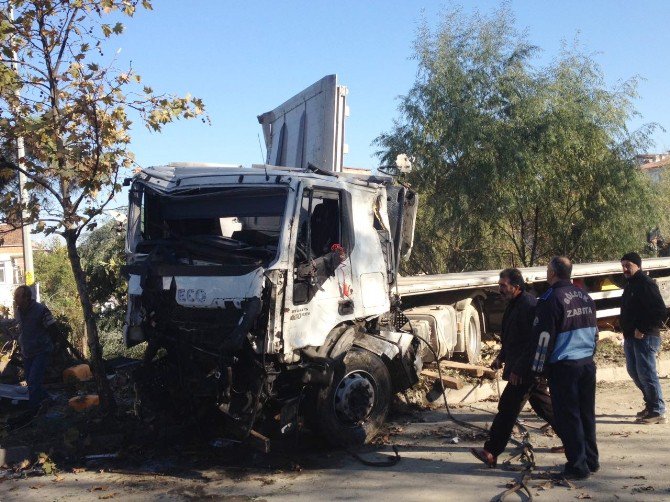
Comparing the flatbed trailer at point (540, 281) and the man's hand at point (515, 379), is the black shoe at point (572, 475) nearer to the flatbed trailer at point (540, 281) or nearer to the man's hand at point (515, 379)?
the man's hand at point (515, 379)

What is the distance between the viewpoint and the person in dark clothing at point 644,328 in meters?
7.07

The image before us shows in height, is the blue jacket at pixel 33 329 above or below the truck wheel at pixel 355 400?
above

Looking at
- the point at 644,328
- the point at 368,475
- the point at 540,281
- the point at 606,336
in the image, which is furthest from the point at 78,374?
the point at 606,336

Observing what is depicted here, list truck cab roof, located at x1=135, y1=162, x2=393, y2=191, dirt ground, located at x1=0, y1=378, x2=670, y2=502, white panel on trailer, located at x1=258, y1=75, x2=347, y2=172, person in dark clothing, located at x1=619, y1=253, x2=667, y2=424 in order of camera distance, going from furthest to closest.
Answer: white panel on trailer, located at x1=258, y1=75, x2=347, y2=172 < person in dark clothing, located at x1=619, y1=253, x2=667, y2=424 < truck cab roof, located at x1=135, y1=162, x2=393, y2=191 < dirt ground, located at x1=0, y1=378, x2=670, y2=502

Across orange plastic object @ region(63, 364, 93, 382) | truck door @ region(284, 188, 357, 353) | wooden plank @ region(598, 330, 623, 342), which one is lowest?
orange plastic object @ region(63, 364, 93, 382)

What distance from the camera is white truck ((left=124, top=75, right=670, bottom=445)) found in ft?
19.2

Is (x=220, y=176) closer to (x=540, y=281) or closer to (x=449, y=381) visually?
(x=449, y=381)

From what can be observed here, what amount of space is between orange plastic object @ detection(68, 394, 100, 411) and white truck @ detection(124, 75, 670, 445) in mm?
2020

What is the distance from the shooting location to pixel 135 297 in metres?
6.56

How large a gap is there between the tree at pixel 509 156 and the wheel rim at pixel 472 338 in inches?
314

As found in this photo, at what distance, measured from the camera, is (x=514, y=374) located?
5625 mm

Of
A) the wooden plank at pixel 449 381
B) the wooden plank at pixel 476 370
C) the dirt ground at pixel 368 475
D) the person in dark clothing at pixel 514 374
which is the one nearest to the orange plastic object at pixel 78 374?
the dirt ground at pixel 368 475

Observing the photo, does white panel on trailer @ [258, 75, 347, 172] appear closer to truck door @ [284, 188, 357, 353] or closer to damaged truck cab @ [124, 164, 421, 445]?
damaged truck cab @ [124, 164, 421, 445]

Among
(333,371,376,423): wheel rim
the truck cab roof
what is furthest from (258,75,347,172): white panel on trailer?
(333,371,376,423): wheel rim
